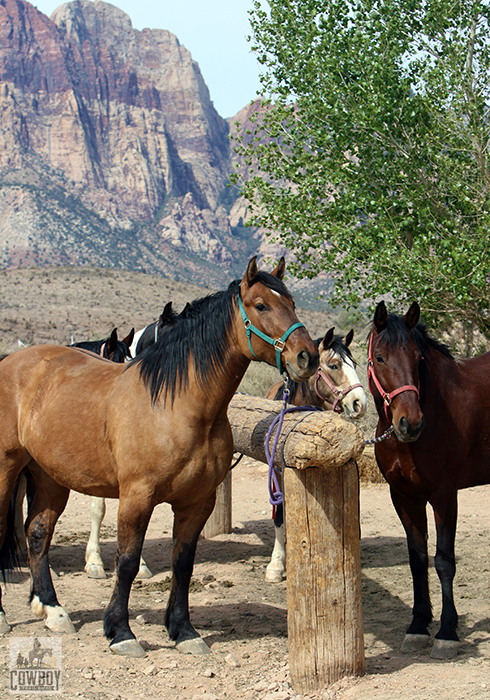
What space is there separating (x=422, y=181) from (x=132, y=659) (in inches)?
354

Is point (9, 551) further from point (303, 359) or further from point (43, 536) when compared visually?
point (303, 359)

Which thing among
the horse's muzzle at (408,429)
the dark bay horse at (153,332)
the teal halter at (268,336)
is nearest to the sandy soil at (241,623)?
the horse's muzzle at (408,429)

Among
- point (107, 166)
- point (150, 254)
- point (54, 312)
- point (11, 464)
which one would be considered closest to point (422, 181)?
point (11, 464)

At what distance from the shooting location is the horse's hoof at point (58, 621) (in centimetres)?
423

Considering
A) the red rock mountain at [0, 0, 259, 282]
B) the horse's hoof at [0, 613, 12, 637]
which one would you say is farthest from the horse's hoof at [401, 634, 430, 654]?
the red rock mountain at [0, 0, 259, 282]

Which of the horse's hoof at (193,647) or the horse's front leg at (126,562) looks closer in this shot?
the horse's front leg at (126,562)

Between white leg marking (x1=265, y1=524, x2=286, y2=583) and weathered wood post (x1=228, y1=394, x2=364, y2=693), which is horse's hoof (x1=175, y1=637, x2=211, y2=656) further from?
white leg marking (x1=265, y1=524, x2=286, y2=583)

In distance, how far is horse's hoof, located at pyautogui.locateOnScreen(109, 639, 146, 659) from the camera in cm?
378

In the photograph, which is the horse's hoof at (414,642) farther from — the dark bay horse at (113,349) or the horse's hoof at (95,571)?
the dark bay horse at (113,349)

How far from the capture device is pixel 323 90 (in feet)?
36.1

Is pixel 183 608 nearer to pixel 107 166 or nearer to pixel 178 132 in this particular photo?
pixel 107 166

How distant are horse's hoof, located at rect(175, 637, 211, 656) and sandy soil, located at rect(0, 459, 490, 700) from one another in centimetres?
6

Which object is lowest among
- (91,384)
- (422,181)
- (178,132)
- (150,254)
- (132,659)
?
(132,659)
